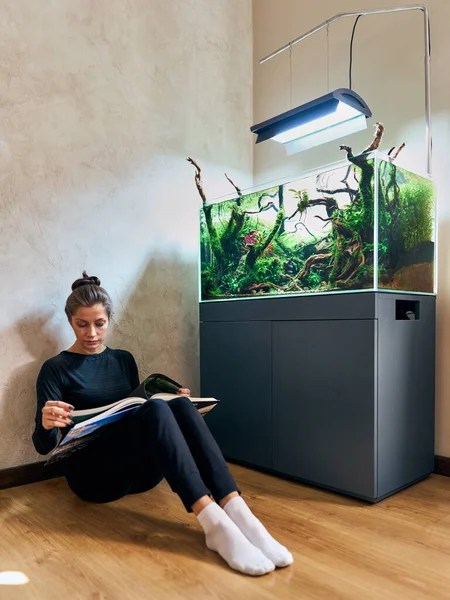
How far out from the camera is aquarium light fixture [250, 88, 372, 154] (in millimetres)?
2002

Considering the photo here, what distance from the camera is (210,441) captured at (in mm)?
1536

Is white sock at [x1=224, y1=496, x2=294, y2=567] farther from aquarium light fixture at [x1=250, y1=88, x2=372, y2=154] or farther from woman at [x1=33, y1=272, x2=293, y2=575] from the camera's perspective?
aquarium light fixture at [x1=250, y1=88, x2=372, y2=154]

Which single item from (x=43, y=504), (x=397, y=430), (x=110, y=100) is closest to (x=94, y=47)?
(x=110, y=100)

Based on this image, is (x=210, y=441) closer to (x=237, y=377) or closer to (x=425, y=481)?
(x=237, y=377)

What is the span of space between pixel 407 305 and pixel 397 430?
496 mm

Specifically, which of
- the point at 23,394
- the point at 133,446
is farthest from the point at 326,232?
the point at 23,394

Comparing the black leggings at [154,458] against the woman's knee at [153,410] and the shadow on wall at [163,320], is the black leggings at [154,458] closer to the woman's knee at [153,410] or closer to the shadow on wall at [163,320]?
the woman's knee at [153,410]

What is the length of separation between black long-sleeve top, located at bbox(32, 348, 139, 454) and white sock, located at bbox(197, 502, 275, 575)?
26.8 inches

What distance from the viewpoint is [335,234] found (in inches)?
75.0

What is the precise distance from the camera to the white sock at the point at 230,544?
1.29 metres

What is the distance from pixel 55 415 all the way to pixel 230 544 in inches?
26.1

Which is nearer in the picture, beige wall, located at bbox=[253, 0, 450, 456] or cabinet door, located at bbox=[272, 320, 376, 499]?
cabinet door, located at bbox=[272, 320, 376, 499]

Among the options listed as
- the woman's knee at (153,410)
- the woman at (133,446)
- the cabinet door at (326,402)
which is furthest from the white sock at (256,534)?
the cabinet door at (326,402)

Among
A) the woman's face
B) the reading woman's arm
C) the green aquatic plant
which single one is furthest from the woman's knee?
the green aquatic plant
